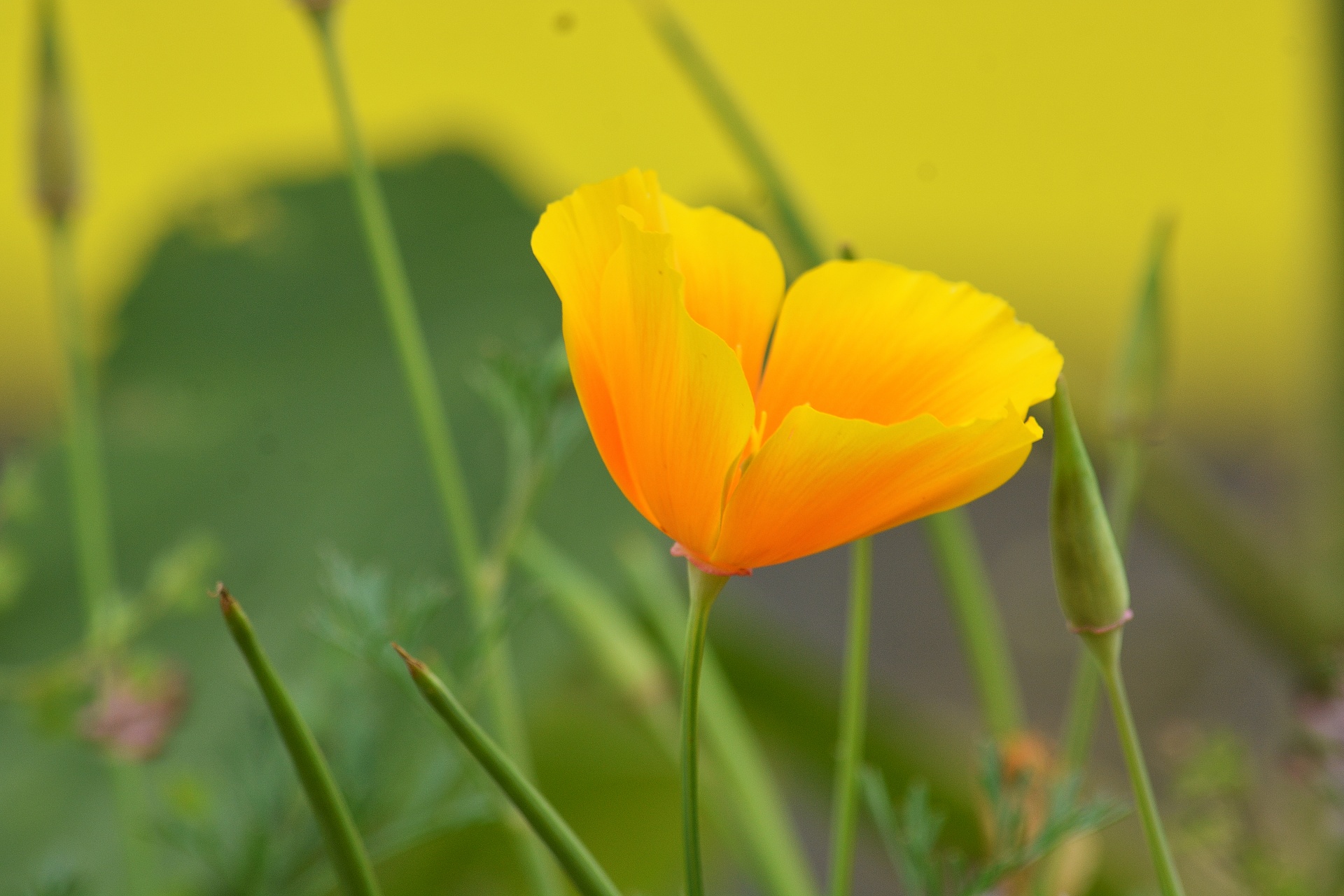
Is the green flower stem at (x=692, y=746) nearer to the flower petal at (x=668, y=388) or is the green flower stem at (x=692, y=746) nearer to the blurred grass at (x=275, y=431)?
the flower petal at (x=668, y=388)

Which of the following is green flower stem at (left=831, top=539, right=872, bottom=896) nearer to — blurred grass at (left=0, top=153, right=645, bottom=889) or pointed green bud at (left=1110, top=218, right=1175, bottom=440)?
pointed green bud at (left=1110, top=218, right=1175, bottom=440)

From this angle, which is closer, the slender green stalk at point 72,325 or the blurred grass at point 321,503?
the slender green stalk at point 72,325

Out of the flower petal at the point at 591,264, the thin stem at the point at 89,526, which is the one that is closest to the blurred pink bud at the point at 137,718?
the thin stem at the point at 89,526

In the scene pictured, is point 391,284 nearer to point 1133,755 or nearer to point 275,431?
point 1133,755

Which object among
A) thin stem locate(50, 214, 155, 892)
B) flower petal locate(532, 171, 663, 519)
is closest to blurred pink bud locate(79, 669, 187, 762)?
thin stem locate(50, 214, 155, 892)

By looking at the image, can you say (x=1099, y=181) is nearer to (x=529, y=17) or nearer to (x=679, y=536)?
(x=529, y=17)

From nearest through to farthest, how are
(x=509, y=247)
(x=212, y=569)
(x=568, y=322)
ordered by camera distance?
(x=568, y=322)
(x=212, y=569)
(x=509, y=247)

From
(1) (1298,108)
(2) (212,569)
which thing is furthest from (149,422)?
(1) (1298,108)
